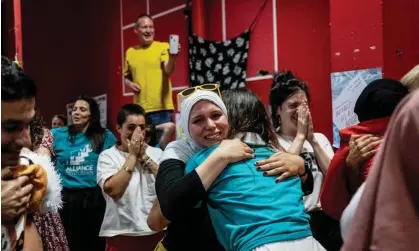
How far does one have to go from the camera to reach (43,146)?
2.83 meters

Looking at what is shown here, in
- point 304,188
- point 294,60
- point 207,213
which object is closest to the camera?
point 207,213

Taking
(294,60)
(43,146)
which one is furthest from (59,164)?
(294,60)

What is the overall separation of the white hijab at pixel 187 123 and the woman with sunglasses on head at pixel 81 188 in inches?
85.2

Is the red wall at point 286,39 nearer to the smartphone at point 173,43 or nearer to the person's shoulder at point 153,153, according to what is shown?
the smartphone at point 173,43

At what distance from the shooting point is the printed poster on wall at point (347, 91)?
3.05 m

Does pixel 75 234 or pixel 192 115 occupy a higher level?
pixel 192 115

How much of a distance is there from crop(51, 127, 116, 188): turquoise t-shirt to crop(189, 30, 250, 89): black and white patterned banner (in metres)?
1.39

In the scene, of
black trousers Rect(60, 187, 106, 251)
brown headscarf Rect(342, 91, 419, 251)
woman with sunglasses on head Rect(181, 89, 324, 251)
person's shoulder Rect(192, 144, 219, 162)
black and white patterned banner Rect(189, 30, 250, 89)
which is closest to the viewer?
brown headscarf Rect(342, 91, 419, 251)

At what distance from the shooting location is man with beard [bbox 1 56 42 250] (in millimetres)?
1142

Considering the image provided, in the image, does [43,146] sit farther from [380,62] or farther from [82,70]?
[82,70]

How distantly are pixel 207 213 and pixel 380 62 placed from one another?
188 centimetres

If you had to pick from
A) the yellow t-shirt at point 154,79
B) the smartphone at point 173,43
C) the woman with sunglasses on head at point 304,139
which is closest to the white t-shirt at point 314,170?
the woman with sunglasses on head at point 304,139

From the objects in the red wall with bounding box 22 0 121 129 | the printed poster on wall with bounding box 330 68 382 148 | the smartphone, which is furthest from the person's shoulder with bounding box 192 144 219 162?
the red wall with bounding box 22 0 121 129

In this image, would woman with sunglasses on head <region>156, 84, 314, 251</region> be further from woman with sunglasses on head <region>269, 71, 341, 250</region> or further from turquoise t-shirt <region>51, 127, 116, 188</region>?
turquoise t-shirt <region>51, 127, 116, 188</region>
